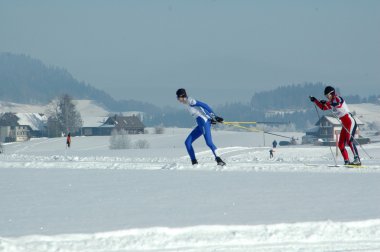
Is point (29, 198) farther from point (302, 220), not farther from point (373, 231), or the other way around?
point (373, 231)

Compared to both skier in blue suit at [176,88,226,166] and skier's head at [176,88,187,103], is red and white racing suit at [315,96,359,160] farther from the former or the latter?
skier's head at [176,88,187,103]

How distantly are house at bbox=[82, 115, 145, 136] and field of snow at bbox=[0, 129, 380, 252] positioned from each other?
130 meters

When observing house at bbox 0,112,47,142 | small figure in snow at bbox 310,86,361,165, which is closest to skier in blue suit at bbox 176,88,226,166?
small figure in snow at bbox 310,86,361,165

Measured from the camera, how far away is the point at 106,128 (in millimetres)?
148375

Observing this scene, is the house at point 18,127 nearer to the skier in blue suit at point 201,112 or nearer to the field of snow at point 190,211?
the skier in blue suit at point 201,112

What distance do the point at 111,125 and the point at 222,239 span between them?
463ft

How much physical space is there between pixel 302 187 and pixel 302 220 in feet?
10.8

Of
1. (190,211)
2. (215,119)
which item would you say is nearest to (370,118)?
(215,119)

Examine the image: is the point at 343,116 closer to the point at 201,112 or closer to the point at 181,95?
the point at 201,112

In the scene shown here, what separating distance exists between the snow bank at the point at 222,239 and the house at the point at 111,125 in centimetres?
13555

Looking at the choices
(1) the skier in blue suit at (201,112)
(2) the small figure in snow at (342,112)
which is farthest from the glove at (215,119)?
(2) the small figure in snow at (342,112)

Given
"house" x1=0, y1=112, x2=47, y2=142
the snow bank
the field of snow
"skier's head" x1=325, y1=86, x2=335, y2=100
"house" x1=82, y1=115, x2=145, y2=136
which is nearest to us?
the snow bank

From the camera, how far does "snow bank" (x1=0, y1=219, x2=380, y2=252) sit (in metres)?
6.82

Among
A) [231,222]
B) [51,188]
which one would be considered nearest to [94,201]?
[51,188]
